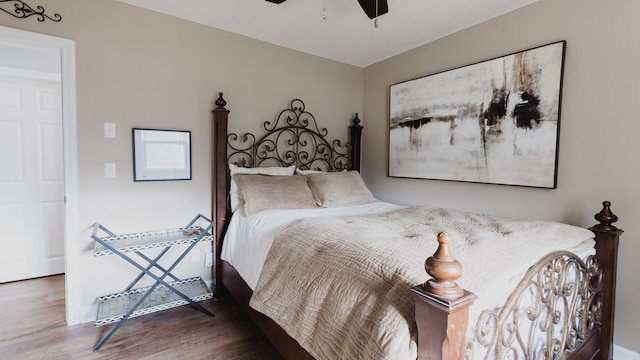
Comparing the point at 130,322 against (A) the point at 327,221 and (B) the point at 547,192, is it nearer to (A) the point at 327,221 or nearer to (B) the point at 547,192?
(A) the point at 327,221

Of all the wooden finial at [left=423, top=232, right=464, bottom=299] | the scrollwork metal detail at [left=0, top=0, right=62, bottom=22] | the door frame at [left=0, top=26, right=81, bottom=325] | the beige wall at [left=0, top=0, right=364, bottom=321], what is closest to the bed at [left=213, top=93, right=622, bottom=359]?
the wooden finial at [left=423, top=232, right=464, bottom=299]

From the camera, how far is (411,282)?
3.39ft

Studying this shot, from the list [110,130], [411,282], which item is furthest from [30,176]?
[411,282]

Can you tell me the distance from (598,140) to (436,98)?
1227 millimetres

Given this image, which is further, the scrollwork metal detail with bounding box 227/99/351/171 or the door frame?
the scrollwork metal detail with bounding box 227/99/351/171

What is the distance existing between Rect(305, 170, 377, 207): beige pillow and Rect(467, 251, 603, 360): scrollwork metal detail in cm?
164

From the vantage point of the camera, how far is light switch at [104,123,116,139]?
88.9 inches

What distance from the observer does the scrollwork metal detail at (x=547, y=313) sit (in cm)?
103

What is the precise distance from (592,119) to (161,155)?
3075 millimetres

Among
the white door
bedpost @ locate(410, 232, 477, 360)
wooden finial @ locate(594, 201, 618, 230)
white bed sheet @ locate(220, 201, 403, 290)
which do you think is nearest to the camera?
bedpost @ locate(410, 232, 477, 360)

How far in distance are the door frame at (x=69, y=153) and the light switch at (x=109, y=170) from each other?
17 cm

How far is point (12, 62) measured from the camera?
279cm

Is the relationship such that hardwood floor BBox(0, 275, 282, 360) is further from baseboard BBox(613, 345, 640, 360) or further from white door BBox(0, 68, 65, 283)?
baseboard BBox(613, 345, 640, 360)

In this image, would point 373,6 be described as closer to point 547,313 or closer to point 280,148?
point 280,148
